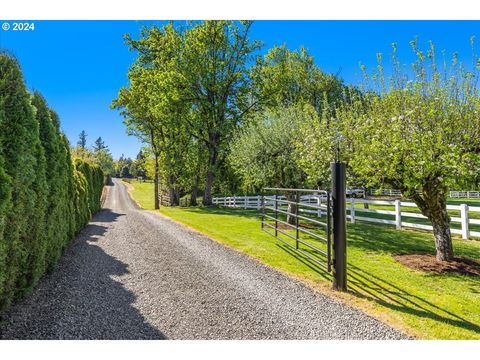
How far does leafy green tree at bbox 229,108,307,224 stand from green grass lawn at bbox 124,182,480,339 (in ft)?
9.81

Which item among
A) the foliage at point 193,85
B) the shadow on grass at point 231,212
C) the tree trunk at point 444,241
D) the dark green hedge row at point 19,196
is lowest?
the shadow on grass at point 231,212

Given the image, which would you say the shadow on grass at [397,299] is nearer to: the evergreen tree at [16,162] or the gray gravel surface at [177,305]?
the gray gravel surface at [177,305]

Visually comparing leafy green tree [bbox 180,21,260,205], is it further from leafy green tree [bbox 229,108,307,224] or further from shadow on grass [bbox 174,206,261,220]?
leafy green tree [bbox 229,108,307,224]

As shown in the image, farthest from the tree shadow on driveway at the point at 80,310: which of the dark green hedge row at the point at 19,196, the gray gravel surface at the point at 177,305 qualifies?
the dark green hedge row at the point at 19,196

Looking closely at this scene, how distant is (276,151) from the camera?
1071 cm

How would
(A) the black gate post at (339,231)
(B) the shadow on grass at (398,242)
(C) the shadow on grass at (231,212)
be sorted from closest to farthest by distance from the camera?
1. (A) the black gate post at (339,231)
2. (B) the shadow on grass at (398,242)
3. (C) the shadow on grass at (231,212)

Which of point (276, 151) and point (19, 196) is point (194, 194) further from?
point (19, 196)

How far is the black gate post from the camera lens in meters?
4.55

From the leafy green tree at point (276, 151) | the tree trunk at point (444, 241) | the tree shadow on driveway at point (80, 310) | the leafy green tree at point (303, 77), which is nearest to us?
the tree shadow on driveway at point (80, 310)

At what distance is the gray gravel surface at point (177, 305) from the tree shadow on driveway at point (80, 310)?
1 centimetres

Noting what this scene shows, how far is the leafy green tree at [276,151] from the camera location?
10586 millimetres

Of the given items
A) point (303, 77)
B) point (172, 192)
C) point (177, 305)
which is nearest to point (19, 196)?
point (177, 305)
